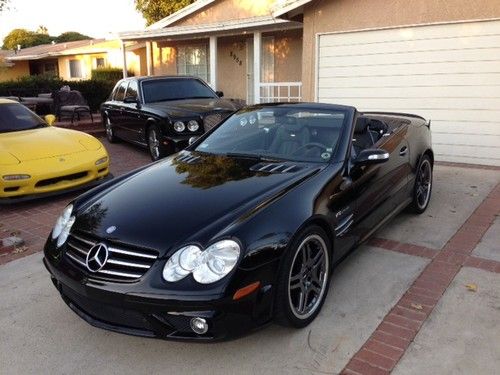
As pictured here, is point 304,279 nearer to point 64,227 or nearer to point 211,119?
point 64,227

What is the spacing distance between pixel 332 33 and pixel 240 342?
7753mm

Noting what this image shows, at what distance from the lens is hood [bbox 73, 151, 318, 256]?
2945 millimetres

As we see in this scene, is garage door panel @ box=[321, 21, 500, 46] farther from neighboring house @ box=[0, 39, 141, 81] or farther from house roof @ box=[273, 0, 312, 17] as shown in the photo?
neighboring house @ box=[0, 39, 141, 81]

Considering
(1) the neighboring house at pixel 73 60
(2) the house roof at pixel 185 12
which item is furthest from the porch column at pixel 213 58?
(1) the neighboring house at pixel 73 60

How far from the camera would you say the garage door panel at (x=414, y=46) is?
26.1ft

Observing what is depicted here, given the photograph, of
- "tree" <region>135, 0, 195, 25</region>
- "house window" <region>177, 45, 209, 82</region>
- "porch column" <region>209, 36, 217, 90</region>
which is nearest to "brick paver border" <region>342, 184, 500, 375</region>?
"porch column" <region>209, 36, 217, 90</region>

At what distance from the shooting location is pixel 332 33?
9516 mm

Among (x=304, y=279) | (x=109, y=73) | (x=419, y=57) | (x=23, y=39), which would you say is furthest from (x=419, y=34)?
(x=23, y=39)

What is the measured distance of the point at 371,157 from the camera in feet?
12.9

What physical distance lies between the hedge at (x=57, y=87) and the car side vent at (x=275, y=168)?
14.2 meters

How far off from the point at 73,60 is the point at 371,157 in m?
25.8

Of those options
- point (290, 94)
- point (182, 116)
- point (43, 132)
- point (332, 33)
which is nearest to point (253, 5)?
point (290, 94)

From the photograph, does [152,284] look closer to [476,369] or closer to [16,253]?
[476,369]

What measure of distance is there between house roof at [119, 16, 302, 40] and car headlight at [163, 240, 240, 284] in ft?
29.7
